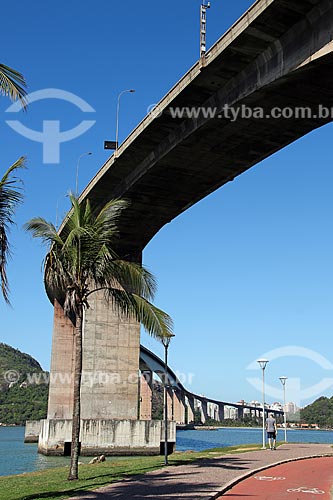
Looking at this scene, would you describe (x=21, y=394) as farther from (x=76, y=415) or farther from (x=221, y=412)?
(x=76, y=415)

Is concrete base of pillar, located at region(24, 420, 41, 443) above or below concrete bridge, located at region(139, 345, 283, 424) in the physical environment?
below

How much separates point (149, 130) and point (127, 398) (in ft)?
70.5

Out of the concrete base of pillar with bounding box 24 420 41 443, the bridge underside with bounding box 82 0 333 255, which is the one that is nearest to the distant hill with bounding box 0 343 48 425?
the concrete base of pillar with bounding box 24 420 41 443

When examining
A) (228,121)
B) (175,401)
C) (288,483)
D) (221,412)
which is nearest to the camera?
(288,483)

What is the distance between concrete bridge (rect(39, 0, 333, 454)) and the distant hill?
278 ft

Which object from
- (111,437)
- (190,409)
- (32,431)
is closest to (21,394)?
(190,409)

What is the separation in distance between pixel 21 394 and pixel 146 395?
61140 millimetres

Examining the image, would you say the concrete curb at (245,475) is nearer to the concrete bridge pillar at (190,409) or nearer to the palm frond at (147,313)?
the palm frond at (147,313)

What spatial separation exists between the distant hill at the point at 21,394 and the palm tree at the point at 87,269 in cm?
10903

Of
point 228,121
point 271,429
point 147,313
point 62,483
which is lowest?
point 62,483

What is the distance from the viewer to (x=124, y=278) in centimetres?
1964

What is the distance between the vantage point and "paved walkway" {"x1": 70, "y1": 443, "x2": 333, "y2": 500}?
1378cm

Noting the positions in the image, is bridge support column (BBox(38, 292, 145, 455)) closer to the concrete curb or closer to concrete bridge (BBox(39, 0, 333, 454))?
concrete bridge (BBox(39, 0, 333, 454))

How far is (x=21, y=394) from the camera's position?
143625 millimetres
